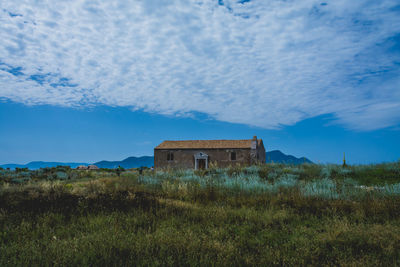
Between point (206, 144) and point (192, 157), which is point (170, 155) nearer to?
point (192, 157)

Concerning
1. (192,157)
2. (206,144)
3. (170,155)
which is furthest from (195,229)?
(170,155)

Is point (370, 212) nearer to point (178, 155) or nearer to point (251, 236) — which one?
point (251, 236)

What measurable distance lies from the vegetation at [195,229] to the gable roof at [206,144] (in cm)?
2995

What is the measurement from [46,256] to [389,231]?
5665 millimetres

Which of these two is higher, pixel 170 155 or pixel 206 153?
pixel 206 153

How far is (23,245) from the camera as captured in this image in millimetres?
4352

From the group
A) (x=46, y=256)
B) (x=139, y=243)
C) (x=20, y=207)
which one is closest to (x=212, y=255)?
(x=139, y=243)

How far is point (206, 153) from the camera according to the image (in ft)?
126

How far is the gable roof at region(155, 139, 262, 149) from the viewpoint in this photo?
126 ft

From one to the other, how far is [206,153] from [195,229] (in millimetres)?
33650

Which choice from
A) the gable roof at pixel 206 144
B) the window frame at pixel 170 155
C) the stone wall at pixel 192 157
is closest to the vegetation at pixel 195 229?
the stone wall at pixel 192 157

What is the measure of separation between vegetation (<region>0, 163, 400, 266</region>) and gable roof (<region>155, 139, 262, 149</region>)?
29950 mm

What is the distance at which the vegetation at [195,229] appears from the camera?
12.3 feet

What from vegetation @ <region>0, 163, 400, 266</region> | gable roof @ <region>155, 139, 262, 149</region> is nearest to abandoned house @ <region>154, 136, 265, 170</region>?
gable roof @ <region>155, 139, 262, 149</region>
